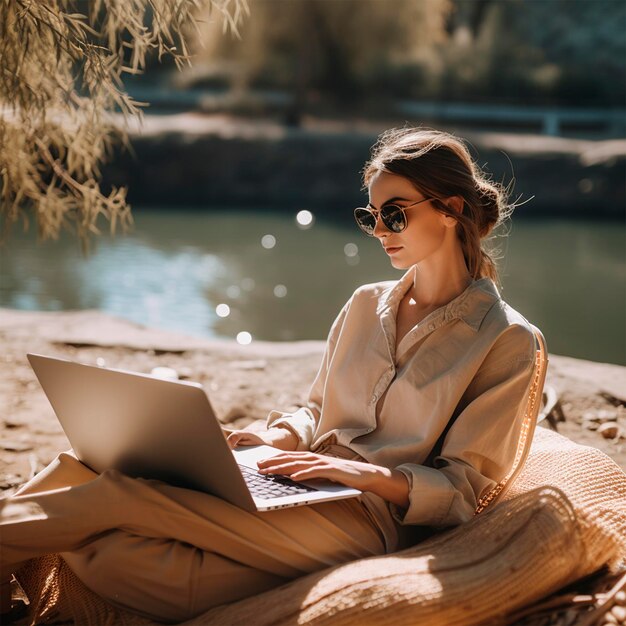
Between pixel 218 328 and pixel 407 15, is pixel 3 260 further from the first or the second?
pixel 407 15

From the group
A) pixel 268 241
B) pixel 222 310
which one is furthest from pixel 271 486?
pixel 268 241

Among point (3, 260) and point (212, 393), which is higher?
point (212, 393)

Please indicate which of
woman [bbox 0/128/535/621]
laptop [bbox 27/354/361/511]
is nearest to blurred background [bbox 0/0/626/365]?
woman [bbox 0/128/535/621]

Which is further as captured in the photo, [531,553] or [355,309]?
[355,309]

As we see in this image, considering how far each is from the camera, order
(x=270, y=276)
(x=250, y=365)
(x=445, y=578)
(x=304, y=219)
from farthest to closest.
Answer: (x=304, y=219) < (x=270, y=276) < (x=250, y=365) < (x=445, y=578)

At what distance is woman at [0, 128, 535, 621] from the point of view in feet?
6.11

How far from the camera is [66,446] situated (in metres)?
3.26

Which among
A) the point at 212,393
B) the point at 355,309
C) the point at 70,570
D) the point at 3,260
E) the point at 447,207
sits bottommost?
the point at 3,260

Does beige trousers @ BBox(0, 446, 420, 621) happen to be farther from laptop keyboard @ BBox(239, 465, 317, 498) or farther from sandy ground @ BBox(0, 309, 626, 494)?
sandy ground @ BBox(0, 309, 626, 494)

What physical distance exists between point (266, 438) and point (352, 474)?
1.22 ft

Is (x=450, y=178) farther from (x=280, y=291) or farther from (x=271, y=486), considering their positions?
(x=280, y=291)

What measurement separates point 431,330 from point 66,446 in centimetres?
167

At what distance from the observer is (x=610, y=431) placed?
3.50 m

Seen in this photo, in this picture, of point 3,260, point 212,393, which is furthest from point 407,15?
point 212,393
